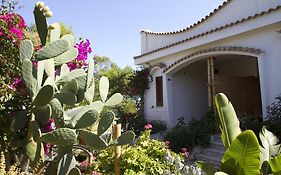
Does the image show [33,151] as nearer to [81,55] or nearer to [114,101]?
[114,101]

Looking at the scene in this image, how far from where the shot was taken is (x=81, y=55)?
213 inches

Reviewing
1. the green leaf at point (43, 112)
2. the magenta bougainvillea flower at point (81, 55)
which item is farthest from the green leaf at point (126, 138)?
the magenta bougainvillea flower at point (81, 55)

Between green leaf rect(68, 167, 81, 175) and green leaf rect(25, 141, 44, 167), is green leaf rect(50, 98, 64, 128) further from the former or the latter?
green leaf rect(68, 167, 81, 175)

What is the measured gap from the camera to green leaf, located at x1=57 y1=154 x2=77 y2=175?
3752mm

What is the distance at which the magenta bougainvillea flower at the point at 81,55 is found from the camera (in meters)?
5.40

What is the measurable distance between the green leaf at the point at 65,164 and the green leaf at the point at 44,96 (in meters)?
0.84

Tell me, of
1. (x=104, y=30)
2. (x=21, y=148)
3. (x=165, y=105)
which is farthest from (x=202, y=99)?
(x=21, y=148)

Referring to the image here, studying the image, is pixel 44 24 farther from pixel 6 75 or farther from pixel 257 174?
pixel 257 174

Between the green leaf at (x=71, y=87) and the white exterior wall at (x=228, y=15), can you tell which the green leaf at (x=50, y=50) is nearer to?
the green leaf at (x=71, y=87)

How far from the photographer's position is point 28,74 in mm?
3475

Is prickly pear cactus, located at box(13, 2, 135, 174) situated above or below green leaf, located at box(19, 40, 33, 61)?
below

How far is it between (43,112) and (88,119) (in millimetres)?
583

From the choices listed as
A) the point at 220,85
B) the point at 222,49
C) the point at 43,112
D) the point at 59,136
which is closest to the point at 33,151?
the point at 59,136

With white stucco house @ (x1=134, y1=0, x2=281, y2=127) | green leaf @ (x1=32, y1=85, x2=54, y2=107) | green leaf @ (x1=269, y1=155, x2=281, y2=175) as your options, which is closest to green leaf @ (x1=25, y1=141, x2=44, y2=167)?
green leaf @ (x1=32, y1=85, x2=54, y2=107)
